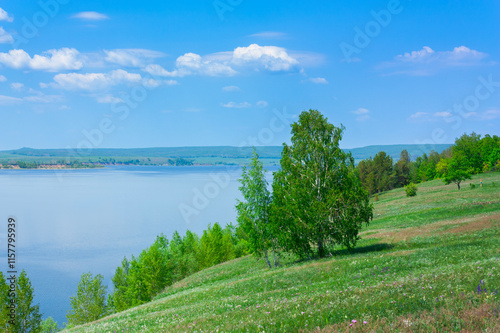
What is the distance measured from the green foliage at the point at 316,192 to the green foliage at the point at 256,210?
2.94 meters

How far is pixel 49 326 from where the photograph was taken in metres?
56.5

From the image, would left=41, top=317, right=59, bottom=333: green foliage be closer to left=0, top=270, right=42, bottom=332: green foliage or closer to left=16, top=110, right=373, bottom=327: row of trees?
left=0, top=270, right=42, bottom=332: green foliage

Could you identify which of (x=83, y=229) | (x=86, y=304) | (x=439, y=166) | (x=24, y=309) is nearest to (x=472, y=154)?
(x=439, y=166)

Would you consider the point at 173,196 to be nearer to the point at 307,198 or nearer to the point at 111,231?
the point at 111,231

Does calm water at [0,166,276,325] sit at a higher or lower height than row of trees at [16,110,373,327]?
lower

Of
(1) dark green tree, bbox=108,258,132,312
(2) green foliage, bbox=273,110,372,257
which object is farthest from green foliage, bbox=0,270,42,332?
(2) green foliage, bbox=273,110,372,257

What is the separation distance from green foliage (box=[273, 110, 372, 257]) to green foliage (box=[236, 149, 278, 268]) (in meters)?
2.94

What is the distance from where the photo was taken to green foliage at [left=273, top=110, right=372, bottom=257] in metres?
30.6

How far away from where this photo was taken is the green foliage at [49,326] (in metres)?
55.1

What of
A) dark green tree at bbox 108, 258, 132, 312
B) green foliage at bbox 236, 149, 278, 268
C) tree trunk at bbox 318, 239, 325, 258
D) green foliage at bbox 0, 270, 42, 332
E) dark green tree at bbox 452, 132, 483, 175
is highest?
dark green tree at bbox 452, 132, 483, 175

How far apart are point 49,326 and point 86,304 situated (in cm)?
564

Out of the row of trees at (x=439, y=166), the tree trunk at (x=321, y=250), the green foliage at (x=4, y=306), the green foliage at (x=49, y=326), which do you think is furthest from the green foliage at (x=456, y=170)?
the green foliage at (x=4, y=306)

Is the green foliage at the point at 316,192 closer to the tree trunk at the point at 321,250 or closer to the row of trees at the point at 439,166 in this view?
the tree trunk at the point at 321,250

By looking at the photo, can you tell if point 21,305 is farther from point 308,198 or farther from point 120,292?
point 308,198
